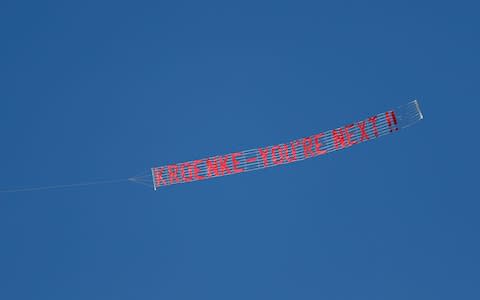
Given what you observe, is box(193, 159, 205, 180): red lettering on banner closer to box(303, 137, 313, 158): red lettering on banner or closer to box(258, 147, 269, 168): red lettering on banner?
box(258, 147, 269, 168): red lettering on banner

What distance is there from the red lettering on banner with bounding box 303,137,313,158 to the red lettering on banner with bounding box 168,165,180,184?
2.46 metres

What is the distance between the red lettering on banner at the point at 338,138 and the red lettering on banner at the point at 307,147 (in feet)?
1.55

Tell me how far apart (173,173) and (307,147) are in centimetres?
260

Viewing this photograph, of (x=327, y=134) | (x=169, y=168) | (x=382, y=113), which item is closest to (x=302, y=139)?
(x=327, y=134)

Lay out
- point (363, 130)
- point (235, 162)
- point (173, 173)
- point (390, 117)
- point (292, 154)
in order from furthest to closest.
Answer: point (173, 173), point (235, 162), point (292, 154), point (390, 117), point (363, 130)

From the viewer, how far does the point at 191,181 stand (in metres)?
17.3

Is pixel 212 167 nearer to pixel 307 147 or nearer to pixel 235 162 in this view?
pixel 235 162

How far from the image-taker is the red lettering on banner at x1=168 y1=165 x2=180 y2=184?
16984mm

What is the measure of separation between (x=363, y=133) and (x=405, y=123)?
85cm

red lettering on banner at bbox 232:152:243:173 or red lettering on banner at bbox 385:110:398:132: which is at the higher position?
red lettering on banner at bbox 385:110:398:132

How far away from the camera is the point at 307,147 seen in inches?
654

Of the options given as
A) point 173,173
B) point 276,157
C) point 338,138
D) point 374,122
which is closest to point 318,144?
point 338,138

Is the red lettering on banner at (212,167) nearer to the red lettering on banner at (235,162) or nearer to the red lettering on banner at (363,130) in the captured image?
the red lettering on banner at (235,162)

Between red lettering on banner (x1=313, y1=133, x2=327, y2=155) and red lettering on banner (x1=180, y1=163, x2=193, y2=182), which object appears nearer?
red lettering on banner (x1=313, y1=133, x2=327, y2=155)
